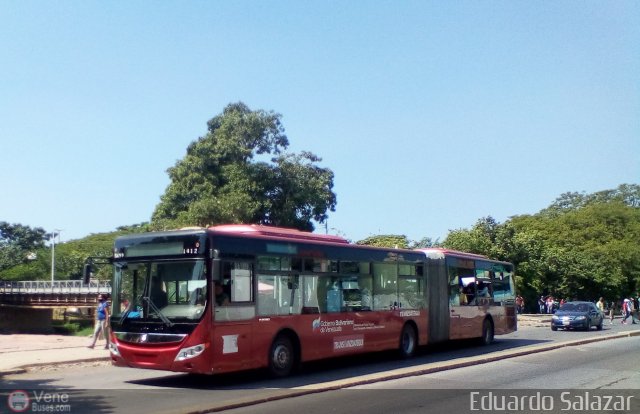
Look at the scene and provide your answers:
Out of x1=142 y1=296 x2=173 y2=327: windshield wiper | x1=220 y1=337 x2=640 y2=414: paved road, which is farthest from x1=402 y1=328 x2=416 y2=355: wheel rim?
x1=142 y1=296 x2=173 y2=327: windshield wiper

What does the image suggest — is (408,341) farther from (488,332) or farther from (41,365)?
(41,365)

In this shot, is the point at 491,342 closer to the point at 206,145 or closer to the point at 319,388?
the point at 319,388

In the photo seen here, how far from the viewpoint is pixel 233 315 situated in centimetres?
1386

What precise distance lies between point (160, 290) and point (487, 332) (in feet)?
45.9

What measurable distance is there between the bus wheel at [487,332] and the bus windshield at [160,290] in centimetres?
1345

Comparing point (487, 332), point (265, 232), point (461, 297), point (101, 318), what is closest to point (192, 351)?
point (265, 232)

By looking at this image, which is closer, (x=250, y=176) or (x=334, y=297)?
(x=334, y=297)

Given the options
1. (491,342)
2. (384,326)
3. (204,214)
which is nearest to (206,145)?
(204,214)

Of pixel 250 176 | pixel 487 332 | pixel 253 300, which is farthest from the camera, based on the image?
pixel 250 176

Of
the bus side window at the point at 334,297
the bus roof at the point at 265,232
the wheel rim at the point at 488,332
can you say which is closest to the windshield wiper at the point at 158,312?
the bus roof at the point at 265,232

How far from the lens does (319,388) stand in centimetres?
1294

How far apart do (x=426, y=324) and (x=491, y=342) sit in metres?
5.00

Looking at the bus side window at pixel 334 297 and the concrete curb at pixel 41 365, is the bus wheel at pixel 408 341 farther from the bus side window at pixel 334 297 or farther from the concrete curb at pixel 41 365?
the concrete curb at pixel 41 365

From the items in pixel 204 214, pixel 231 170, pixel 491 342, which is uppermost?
pixel 231 170
